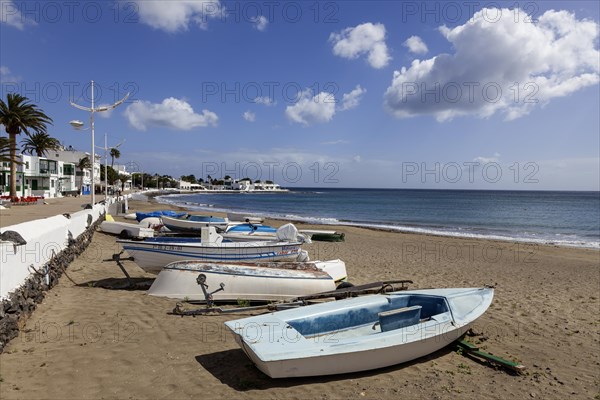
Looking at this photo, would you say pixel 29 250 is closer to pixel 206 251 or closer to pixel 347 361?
pixel 206 251

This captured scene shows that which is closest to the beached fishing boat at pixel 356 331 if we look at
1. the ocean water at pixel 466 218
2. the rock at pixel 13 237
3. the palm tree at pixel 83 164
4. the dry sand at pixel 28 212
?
Result: the rock at pixel 13 237

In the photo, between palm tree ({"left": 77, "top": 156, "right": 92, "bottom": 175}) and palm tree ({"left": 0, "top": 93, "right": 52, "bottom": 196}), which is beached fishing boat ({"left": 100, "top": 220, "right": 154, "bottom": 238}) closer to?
palm tree ({"left": 0, "top": 93, "right": 52, "bottom": 196})

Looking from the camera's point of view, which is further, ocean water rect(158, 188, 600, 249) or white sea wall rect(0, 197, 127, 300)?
ocean water rect(158, 188, 600, 249)

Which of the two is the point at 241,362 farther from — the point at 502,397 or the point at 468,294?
the point at 468,294

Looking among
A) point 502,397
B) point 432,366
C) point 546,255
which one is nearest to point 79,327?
point 432,366

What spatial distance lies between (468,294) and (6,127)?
145ft

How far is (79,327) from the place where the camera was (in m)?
6.58

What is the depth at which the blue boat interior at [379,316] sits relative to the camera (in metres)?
6.04

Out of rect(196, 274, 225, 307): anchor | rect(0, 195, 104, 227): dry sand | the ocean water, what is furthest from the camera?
the ocean water

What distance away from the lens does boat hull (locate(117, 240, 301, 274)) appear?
9.54 meters

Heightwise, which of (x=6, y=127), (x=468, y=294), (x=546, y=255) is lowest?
(x=546, y=255)

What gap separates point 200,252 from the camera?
10320 mm

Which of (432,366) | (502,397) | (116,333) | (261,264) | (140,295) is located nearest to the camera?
(502,397)

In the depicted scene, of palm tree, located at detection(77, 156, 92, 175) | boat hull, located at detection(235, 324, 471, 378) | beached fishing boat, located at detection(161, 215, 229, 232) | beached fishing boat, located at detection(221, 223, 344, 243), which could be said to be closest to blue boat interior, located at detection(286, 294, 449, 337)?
boat hull, located at detection(235, 324, 471, 378)
